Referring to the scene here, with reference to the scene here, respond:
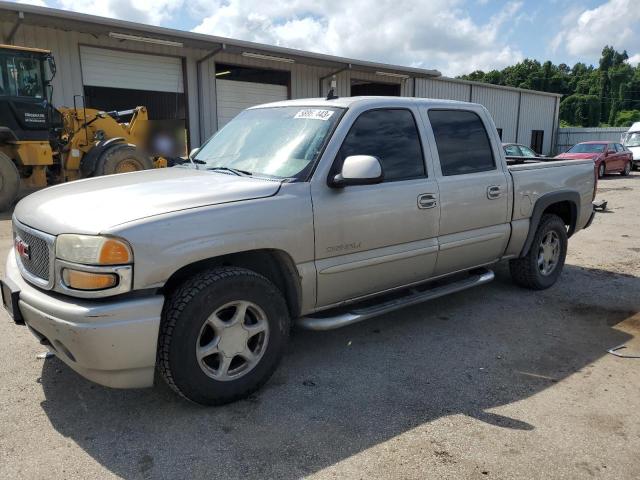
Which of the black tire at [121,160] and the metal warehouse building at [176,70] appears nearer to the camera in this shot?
the black tire at [121,160]

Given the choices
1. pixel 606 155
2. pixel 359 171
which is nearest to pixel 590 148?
pixel 606 155

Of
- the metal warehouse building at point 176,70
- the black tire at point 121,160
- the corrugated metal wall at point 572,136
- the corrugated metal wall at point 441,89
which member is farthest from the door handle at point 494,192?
the corrugated metal wall at point 572,136

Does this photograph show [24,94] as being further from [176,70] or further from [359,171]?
[359,171]

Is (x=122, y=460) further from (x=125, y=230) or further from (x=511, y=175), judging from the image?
(x=511, y=175)

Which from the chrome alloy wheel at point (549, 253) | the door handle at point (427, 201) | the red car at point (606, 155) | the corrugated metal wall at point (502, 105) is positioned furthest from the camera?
the corrugated metal wall at point (502, 105)

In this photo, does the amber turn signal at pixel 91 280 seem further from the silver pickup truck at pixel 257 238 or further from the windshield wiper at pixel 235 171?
the windshield wiper at pixel 235 171

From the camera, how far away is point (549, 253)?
5.71 m

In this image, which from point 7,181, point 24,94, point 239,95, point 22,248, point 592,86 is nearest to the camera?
point 22,248

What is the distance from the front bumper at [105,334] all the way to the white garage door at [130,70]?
44.7 ft

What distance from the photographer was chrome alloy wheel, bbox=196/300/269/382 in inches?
122

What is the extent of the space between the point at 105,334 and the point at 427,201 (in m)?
2.54

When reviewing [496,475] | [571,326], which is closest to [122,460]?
[496,475]

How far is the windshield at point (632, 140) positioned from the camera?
2590 centimetres

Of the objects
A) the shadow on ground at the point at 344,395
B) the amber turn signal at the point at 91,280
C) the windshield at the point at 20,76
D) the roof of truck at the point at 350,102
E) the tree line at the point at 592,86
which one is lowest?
the shadow on ground at the point at 344,395
